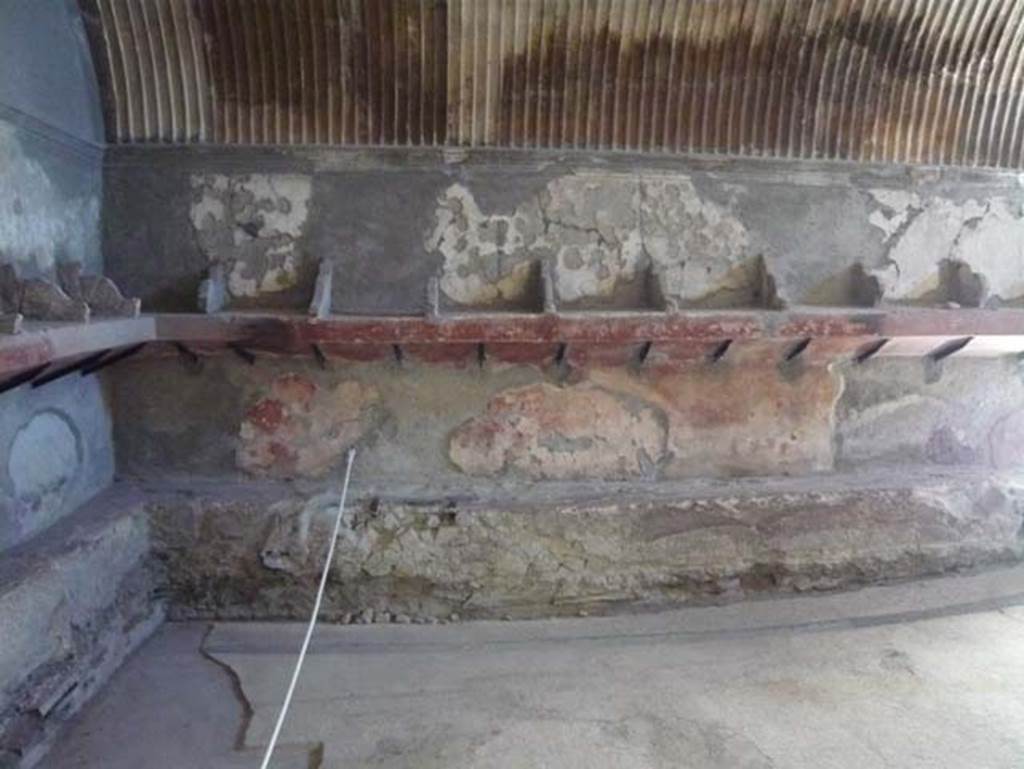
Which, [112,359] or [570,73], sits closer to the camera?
[112,359]

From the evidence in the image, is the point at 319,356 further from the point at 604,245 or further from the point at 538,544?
the point at 604,245

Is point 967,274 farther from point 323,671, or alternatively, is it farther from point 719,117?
point 323,671

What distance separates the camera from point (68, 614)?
3.15m

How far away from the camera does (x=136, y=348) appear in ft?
12.5

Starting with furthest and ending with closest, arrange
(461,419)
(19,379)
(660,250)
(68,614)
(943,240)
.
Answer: (943,240) → (660,250) → (461,419) → (68,614) → (19,379)

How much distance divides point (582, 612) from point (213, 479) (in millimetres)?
1956

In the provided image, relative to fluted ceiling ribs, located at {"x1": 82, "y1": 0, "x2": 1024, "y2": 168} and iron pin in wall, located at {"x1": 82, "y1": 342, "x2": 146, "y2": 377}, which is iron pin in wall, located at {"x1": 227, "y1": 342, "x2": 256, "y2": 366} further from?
fluted ceiling ribs, located at {"x1": 82, "y1": 0, "x2": 1024, "y2": 168}

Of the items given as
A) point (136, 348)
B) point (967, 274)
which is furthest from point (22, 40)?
point (967, 274)

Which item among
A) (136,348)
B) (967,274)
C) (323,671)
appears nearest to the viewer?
(323,671)

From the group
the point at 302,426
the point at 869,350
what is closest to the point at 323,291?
the point at 302,426

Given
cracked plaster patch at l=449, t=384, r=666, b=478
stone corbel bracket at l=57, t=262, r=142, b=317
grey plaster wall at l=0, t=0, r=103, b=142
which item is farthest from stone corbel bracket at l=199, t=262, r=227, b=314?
cracked plaster patch at l=449, t=384, r=666, b=478

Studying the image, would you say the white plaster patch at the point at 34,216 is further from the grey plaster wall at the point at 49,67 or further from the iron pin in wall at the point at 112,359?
the iron pin in wall at the point at 112,359

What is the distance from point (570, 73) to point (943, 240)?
2246 millimetres

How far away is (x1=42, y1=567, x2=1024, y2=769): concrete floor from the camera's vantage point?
9.78 feet
